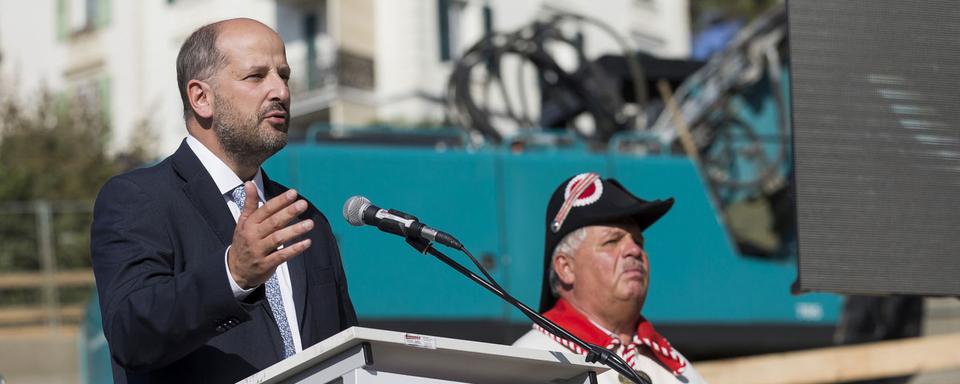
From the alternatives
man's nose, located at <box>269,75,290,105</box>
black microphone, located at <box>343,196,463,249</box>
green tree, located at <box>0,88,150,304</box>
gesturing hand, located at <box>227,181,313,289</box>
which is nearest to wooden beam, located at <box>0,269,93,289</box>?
green tree, located at <box>0,88,150,304</box>

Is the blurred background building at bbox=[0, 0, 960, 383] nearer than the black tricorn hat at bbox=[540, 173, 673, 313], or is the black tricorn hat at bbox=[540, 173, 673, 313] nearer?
the black tricorn hat at bbox=[540, 173, 673, 313]

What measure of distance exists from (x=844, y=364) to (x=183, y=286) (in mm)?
6210

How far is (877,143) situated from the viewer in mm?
4141

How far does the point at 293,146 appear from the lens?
34.3 ft

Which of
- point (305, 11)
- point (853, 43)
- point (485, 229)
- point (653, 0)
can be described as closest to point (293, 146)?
point (485, 229)

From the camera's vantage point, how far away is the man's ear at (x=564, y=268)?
186 inches

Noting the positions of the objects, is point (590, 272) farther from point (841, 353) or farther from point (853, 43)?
point (841, 353)

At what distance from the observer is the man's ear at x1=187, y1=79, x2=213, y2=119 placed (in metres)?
3.38

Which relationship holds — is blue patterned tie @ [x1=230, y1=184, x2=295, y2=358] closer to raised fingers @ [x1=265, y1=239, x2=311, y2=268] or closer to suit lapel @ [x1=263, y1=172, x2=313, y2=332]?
suit lapel @ [x1=263, y1=172, x2=313, y2=332]

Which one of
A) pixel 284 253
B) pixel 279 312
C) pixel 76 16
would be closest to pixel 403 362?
pixel 284 253

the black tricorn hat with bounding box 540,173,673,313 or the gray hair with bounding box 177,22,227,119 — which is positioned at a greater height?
the gray hair with bounding box 177,22,227,119

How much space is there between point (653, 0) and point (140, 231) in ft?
106

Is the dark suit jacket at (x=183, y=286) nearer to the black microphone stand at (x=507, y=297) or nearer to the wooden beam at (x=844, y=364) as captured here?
the black microphone stand at (x=507, y=297)

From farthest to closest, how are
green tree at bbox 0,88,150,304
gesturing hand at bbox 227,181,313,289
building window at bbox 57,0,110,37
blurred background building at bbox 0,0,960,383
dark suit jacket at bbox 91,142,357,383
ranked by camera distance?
building window at bbox 57,0,110,37 → green tree at bbox 0,88,150,304 → blurred background building at bbox 0,0,960,383 → dark suit jacket at bbox 91,142,357,383 → gesturing hand at bbox 227,181,313,289
